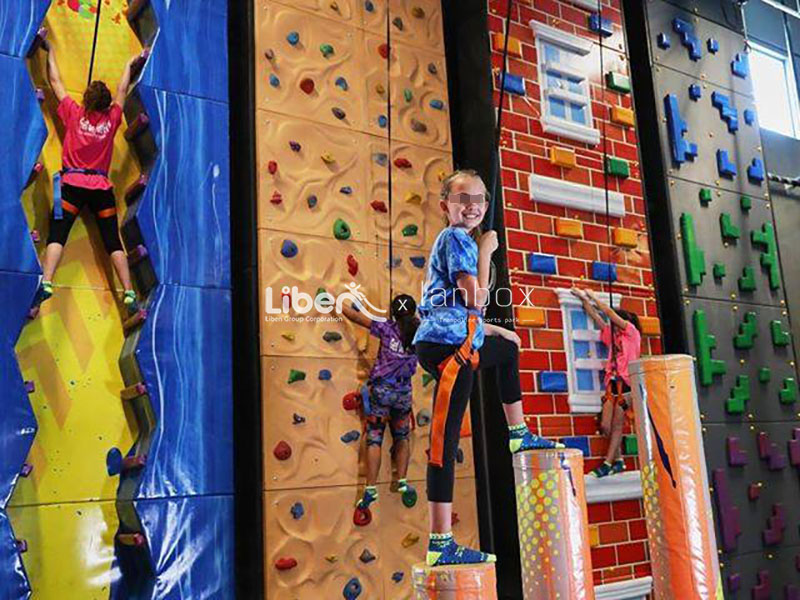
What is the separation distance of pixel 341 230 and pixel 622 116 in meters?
1.96

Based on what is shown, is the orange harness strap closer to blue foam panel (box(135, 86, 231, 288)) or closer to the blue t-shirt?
the blue t-shirt

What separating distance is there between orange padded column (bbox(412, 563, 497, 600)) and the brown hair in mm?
2490

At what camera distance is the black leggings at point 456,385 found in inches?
100

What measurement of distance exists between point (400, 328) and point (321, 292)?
1.50 feet

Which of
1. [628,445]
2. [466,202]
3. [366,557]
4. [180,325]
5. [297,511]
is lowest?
[366,557]

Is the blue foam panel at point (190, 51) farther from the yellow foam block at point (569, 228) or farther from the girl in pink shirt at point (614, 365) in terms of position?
the girl in pink shirt at point (614, 365)

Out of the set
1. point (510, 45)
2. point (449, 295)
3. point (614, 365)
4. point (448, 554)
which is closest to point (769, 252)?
point (614, 365)

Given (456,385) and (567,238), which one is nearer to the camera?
(456,385)

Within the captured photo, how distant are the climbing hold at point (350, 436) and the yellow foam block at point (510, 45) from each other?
2.20 m

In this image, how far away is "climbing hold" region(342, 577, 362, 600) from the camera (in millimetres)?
3877

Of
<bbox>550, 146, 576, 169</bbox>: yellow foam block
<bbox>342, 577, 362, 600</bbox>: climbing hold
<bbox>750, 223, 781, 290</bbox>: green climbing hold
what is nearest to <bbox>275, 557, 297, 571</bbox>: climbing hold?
<bbox>342, 577, 362, 600</bbox>: climbing hold

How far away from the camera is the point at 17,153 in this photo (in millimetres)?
3479

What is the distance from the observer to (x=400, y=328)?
14.0 ft

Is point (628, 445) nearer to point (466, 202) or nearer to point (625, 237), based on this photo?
point (625, 237)
